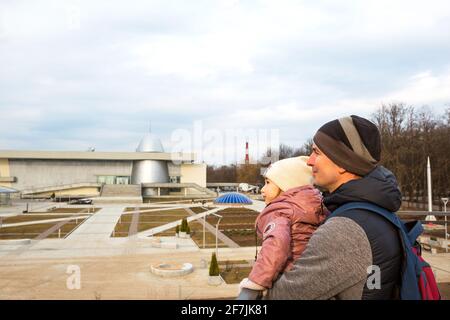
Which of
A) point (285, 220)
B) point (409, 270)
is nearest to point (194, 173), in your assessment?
point (285, 220)

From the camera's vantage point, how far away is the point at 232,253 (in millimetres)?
17000

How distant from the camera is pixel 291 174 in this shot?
2354mm

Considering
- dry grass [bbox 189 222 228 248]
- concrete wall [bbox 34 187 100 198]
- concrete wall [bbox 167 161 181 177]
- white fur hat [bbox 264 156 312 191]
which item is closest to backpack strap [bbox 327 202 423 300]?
white fur hat [bbox 264 156 312 191]

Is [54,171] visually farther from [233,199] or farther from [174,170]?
[233,199]

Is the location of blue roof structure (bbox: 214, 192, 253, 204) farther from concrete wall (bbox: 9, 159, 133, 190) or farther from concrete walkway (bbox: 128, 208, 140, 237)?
concrete wall (bbox: 9, 159, 133, 190)

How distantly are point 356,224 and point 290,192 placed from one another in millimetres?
718

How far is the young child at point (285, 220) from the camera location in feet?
5.80

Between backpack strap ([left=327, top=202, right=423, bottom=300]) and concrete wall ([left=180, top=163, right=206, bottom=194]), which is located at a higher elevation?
backpack strap ([left=327, top=202, right=423, bottom=300])

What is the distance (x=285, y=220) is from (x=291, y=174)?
1.46ft

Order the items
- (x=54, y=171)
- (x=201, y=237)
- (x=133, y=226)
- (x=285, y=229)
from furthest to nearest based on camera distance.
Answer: (x=54, y=171)
(x=133, y=226)
(x=201, y=237)
(x=285, y=229)

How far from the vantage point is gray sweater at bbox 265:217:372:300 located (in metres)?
1.48

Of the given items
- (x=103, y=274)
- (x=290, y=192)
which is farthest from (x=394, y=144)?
(x=290, y=192)

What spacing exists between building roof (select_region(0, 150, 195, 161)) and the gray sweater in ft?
215
